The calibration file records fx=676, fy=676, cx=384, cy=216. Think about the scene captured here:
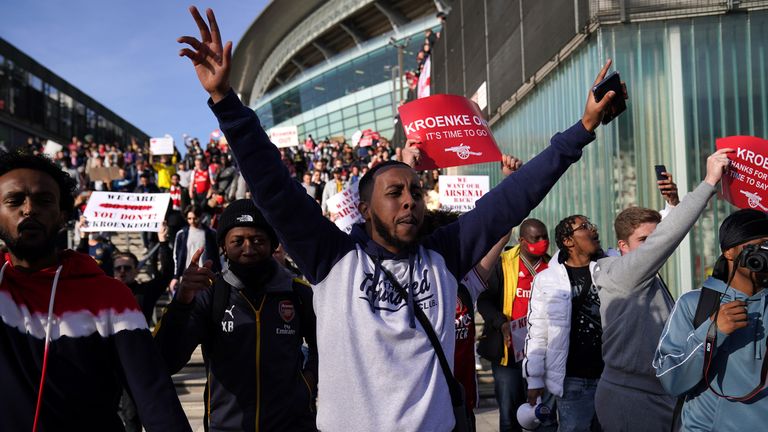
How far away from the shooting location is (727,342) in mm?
2666

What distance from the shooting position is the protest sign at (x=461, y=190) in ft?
32.9

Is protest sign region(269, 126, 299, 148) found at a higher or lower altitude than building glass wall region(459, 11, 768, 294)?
higher

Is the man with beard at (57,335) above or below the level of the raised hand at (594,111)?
below

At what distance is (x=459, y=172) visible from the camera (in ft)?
59.7

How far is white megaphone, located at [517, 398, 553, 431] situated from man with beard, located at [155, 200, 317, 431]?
4.78 ft

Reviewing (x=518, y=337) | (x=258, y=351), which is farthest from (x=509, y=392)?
(x=258, y=351)

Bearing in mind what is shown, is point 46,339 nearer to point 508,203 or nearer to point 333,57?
point 508,203

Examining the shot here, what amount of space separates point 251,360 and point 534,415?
188cm

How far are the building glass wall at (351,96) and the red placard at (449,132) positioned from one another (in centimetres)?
3812

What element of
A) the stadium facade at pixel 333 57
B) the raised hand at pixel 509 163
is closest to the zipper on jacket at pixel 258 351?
the raised hand at pixel 509 163

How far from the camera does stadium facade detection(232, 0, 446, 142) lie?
44312 mm

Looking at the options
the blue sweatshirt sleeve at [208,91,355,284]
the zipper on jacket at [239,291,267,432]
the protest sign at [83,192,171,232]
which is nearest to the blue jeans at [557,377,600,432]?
the zipper on jacket at [239,291,267,432]

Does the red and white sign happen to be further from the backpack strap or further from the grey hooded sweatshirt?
the backpack strap

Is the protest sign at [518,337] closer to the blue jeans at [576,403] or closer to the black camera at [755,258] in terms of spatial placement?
the blue jeans at [576,403]
